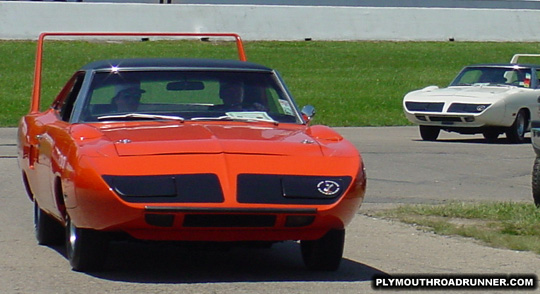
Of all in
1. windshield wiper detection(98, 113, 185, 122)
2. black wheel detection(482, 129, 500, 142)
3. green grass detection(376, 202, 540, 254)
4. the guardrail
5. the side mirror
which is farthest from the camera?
the guardrail

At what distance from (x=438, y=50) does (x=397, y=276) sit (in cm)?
3302

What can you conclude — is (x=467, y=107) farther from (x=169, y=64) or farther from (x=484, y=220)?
(x=169, y=64)

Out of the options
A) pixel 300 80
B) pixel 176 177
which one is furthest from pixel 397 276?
pixel 300 80

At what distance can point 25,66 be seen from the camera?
31.3m

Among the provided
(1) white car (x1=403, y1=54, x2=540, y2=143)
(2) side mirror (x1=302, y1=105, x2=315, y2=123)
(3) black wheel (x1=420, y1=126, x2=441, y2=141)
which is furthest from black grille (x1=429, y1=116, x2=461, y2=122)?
(2) side mirror (x1=302, y1=105, x2=315, y2=123)

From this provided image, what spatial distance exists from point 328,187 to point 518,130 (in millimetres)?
12800

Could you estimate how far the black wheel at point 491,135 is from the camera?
61.2 ft

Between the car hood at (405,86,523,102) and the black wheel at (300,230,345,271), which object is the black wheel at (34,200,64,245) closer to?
the black wheel at (300,230,345,271)

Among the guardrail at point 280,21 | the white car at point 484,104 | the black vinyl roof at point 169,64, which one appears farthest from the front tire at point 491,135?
the guardrail at point 280,21

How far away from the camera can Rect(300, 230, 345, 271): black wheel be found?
22.0ft

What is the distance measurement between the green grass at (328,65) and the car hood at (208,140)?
587 inches

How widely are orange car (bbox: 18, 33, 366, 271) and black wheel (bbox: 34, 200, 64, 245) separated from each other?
14.1 inches

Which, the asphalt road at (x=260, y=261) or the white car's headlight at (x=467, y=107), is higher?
the asphalt road at (x=260, y=261)

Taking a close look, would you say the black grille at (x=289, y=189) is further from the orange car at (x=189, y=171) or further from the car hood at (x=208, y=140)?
the car hood at (x=208, y=140)
